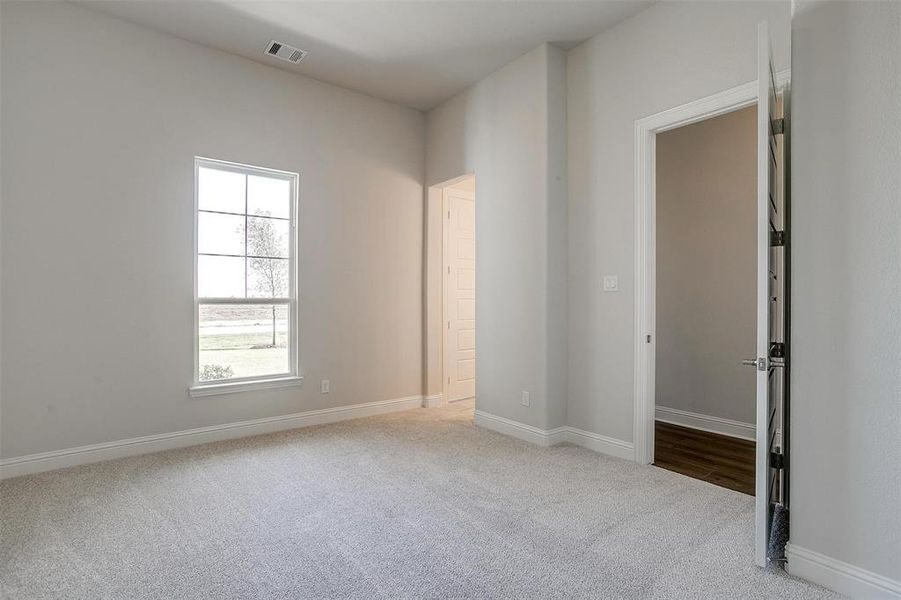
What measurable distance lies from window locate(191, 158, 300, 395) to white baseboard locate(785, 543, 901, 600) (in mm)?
3623

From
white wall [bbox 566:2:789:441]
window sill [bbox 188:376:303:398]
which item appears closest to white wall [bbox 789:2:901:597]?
white wall [bbox 566:2:789:441]

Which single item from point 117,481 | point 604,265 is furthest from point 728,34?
point 117,481

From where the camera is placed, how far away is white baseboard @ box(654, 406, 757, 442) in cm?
403

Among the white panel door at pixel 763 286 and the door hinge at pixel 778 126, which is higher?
the door hinge at pixel 778 126

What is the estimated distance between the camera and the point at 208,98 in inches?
153

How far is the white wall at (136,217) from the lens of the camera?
3.17 metres

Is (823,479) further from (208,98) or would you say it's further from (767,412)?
(208,98)

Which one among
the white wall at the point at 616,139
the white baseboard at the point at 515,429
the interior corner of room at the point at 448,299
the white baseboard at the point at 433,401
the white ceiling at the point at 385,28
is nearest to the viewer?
the interior corner of room at the point at 448,299

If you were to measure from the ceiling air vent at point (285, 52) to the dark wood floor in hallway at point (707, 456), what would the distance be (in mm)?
4105

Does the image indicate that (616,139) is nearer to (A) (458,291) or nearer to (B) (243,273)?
(A) (458,291)

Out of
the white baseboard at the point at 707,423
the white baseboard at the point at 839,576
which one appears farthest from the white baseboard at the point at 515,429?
the white baseboard at the point at 839,576

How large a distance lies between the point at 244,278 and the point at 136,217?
0.89 m

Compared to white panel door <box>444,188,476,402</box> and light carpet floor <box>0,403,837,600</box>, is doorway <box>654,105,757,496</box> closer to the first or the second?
light carpet floor <box>0,403,837,600</box>

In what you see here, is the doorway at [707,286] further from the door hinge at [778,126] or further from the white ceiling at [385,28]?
the door hinge at [778,126]
